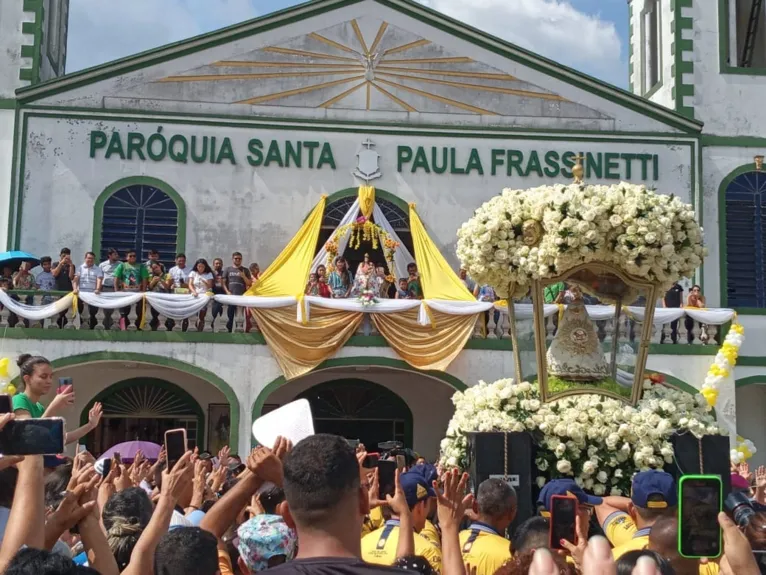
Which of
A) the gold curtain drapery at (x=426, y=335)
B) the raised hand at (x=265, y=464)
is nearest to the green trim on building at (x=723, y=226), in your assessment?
the gold curtain drapery at (x=426, y=335)

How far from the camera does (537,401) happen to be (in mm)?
8836

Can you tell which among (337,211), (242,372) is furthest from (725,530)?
(337,211)

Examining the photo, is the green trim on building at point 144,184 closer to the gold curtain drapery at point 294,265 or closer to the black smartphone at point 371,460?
the gold curtain drapery at point 294,265

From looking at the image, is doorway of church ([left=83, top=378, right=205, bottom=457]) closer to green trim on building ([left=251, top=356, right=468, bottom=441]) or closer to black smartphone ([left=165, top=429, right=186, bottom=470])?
green trim on building ([left=251, top=356, right=468, bottom=441])

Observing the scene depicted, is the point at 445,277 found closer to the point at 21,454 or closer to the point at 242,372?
the point at 242,372

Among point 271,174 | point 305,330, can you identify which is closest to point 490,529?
point 305,330

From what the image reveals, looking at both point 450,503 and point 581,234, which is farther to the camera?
point 581,234

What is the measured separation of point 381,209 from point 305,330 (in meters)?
3.55

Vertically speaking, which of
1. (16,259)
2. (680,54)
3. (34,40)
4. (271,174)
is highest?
(680,54)

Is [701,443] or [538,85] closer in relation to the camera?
[701,443]

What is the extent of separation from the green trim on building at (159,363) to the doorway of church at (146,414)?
7.27ft

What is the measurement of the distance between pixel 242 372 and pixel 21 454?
14345mm

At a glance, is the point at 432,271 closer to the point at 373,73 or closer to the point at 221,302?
the point at 221,302

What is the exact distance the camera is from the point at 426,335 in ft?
59.5
